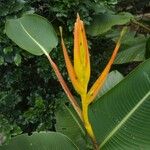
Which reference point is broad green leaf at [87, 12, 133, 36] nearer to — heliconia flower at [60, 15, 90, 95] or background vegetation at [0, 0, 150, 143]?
background vegetation at [0, 0, 150, 143]

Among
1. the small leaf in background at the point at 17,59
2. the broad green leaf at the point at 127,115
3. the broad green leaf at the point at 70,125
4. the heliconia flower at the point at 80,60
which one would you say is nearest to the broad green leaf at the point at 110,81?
the broad green leaf at the point at 70,125

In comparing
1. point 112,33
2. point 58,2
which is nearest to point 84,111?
point 58,2

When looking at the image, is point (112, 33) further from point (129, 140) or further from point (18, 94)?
point (129, 140)

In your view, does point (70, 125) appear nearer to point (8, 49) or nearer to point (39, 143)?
point (39, 143)

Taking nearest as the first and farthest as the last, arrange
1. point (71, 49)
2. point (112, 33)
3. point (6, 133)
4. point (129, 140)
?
point (129, 140) → point (6, 133) → point (71, 49) → point (112, 33)

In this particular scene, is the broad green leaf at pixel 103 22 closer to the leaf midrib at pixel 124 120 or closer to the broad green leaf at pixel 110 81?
the broad green leaf at pixel 110 81

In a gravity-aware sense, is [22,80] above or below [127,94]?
below
